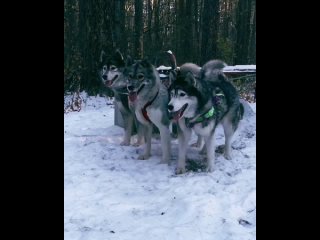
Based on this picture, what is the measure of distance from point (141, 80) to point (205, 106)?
96 centimetres

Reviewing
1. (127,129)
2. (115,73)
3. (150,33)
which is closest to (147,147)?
(127,129)

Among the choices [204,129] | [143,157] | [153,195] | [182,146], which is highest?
[204,129]

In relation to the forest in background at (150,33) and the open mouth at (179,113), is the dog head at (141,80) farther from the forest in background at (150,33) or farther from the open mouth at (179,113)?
the forest in background at (150,33)

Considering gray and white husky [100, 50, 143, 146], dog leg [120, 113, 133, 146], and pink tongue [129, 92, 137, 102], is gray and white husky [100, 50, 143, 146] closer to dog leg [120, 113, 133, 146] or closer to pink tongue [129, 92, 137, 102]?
dog leg [120, 113, 133, 146]

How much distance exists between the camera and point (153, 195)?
148 inches

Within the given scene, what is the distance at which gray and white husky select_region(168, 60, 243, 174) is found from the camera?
4.08m

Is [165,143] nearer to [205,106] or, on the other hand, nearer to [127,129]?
[205,106]

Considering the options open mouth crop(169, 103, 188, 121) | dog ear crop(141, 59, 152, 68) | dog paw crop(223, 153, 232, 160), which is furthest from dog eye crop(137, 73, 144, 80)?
dog paw crop(223, 153, 232, 160)

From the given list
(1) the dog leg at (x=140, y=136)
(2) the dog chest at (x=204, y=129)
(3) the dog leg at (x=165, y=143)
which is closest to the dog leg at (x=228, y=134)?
(2) the dog chest at (x=204, y=129)

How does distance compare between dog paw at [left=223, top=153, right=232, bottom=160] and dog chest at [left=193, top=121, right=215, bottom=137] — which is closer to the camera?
dog chest at [left=193, top=121, right=215, bottom=137]

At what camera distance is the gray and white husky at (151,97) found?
4699 millimetres
